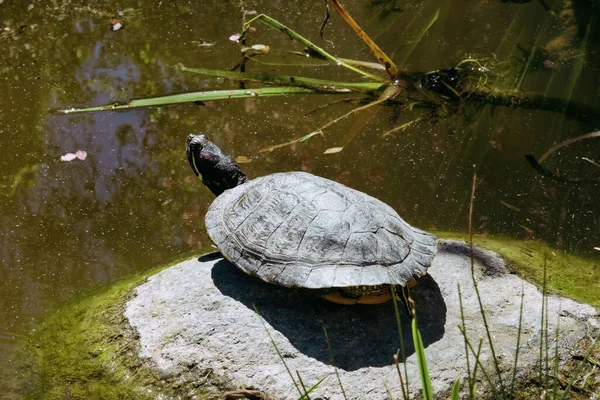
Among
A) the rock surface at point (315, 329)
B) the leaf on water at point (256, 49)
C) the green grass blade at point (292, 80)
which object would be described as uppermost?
the rock surface at point (315, 329)

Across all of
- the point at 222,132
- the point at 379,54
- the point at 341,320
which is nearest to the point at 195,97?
the point at 222,132

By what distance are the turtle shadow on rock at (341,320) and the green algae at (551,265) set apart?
0.63 metres

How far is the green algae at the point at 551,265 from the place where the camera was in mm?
3264

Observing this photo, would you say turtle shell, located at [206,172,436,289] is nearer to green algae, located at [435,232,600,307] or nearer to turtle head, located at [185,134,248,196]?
turtle head, located at [185,134,248,196]

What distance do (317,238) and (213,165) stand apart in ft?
3.76

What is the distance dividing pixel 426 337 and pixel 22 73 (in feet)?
13.7

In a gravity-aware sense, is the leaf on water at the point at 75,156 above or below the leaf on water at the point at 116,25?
below

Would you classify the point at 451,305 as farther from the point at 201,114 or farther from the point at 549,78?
the point at 549,78

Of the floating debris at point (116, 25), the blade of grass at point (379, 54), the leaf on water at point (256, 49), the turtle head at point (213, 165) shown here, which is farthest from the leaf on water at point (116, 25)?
the turtle head at point (213, 165)

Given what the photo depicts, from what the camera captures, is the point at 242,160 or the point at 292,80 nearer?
the point at 242,160

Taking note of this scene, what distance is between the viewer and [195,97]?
185 inches

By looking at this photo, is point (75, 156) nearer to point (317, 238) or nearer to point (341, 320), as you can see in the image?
point (317, 238)

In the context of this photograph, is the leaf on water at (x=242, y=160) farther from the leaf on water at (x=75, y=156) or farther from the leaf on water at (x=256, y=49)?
the leaf on water at (x=256, y=49)

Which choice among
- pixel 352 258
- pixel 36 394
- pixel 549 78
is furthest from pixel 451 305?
pixel 549 78
